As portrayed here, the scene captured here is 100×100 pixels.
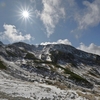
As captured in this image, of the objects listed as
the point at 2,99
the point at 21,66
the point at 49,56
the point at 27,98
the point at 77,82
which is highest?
the point at 49,56

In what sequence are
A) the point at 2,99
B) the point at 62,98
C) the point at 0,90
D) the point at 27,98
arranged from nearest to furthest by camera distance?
the point at 2,99 < the point at 27,98 < the point at 0,90 < the point at 62,98

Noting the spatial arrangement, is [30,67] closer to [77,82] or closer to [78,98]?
[77,82]

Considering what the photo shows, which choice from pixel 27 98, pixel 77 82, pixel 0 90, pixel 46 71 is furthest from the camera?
pixel 46 71

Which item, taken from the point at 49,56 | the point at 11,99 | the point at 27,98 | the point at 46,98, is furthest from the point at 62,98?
the point at 49,56

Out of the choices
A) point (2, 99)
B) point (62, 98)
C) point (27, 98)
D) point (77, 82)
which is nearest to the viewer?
point (2, 99)

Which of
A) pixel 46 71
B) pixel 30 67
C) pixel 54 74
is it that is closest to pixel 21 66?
pixel 30 67

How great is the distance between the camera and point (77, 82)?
10075 centimetres

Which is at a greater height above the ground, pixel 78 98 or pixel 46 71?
pixel 46 71

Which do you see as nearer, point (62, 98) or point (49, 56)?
point (62, 98)

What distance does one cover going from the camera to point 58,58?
194 metres

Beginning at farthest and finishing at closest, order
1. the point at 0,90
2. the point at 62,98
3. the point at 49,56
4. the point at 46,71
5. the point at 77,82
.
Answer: the point at 49,56, the point at 46,71, the point at 77,82, the point at 62,98, the point at 0,90

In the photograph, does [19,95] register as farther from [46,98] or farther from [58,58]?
[58,58]

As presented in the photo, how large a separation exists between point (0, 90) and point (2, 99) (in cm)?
649

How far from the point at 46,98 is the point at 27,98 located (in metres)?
4.03
